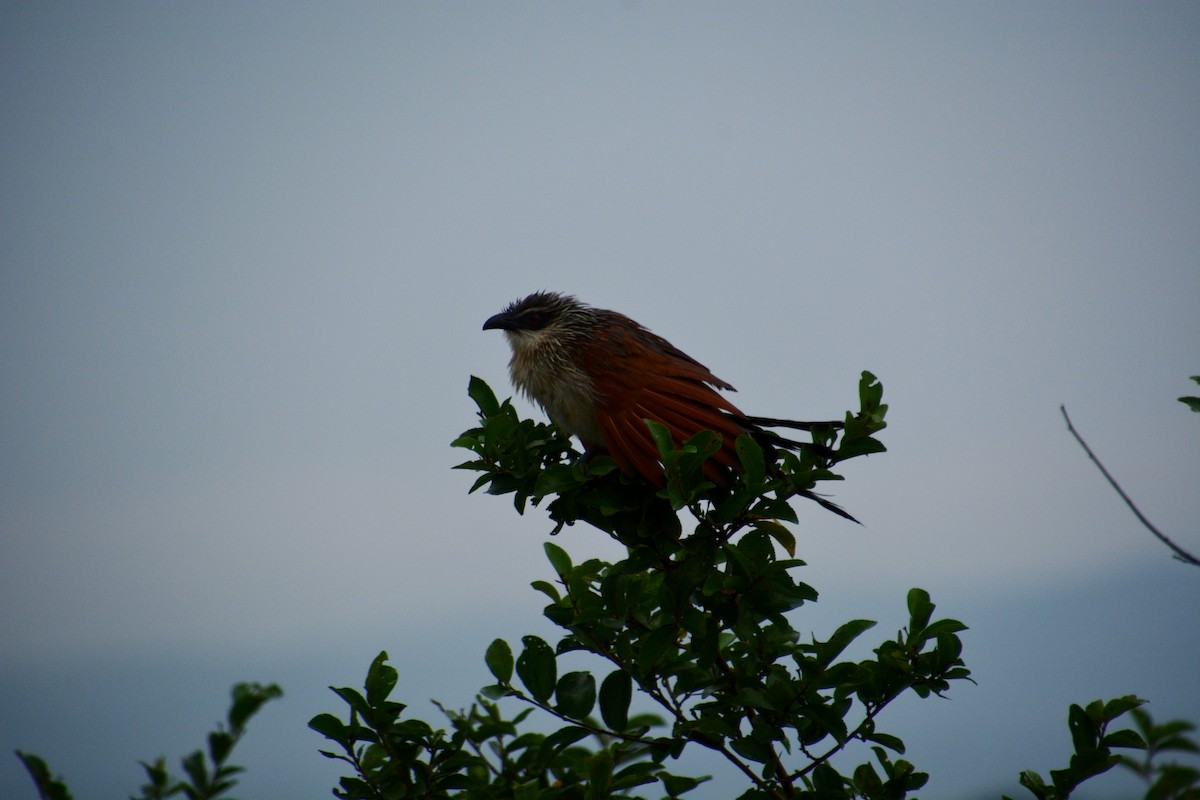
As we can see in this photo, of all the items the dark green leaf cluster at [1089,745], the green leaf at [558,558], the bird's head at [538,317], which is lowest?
the dark green leaf cluster at [1089,745]

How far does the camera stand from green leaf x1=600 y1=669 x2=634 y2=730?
2.06m

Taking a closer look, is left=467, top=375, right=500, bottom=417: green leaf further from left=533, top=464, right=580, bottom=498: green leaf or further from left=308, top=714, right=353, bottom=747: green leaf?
left=308, top=714, right=353, bottom=747: green leaf

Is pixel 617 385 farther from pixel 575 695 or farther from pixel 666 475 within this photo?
pixel 575 695

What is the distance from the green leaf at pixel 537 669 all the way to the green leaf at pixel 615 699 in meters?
0.13

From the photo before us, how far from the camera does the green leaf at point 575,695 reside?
206cm

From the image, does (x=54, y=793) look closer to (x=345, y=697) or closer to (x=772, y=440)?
(x=345, y=697)

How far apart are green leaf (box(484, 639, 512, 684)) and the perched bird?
0.62 meters

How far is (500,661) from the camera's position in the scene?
7.17ft

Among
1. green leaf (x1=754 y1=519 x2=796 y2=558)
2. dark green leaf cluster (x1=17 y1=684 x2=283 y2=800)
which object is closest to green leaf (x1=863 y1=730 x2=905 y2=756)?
green leaf (x1=754 y1=519 x2=796 y2=558)

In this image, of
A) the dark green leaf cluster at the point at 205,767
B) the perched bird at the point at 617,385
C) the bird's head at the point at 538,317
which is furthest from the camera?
the bird's head at the point at 538,317

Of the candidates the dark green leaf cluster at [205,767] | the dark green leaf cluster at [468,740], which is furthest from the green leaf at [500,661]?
the dark green leaf cluster at [205,767]

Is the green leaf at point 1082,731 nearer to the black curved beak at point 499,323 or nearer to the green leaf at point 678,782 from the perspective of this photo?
the green leaf at point 678,782

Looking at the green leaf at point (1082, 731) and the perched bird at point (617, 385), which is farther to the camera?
the perched bird at point (617, 385)

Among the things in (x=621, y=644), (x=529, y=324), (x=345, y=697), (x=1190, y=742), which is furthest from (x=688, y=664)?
(x=529, y=324)
